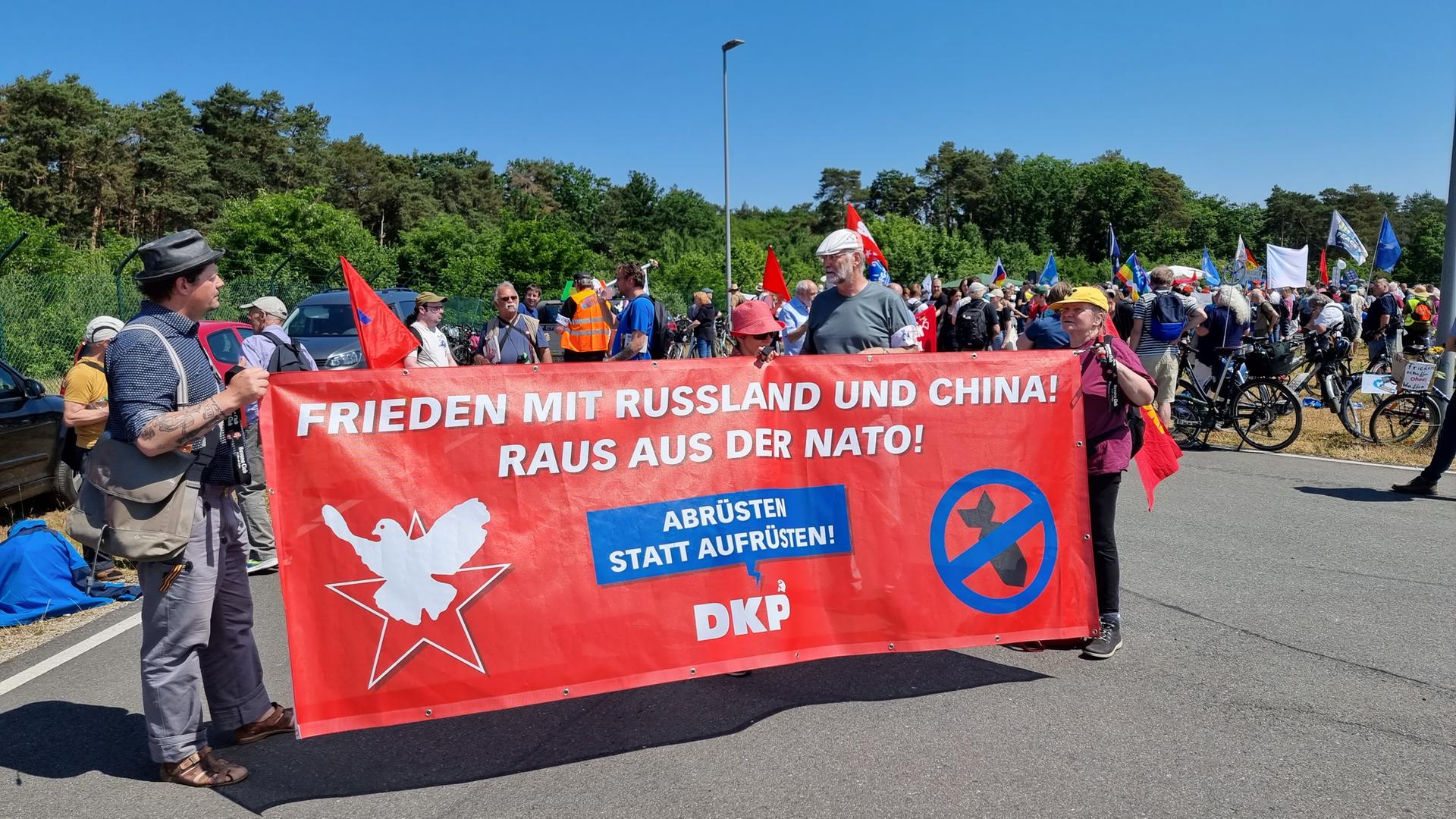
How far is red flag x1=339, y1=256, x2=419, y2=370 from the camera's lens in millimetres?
5609

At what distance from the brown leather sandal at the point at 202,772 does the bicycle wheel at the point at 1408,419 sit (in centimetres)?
1144

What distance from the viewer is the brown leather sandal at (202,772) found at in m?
3.55

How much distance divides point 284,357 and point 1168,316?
877cm

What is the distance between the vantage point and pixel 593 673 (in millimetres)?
3730

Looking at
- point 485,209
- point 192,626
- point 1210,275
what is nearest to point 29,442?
point 192,626

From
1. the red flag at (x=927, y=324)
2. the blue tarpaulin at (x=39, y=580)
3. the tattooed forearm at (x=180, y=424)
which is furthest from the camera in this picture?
the red flag at (x=927, y=324)

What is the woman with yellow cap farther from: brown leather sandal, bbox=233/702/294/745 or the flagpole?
the flagpole

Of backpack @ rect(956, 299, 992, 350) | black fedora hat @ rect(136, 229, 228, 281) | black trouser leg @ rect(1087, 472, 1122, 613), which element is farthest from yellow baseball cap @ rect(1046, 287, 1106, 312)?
backpack @ rect(956, 299, 992, 350)

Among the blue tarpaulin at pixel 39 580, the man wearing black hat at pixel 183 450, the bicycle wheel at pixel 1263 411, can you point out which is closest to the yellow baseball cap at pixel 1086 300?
the man wearing black hat at pixel 183 450

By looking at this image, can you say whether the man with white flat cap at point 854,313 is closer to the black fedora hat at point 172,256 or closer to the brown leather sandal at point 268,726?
the black fedora hat at point 172,256

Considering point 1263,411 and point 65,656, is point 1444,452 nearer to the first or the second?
point 1263,411

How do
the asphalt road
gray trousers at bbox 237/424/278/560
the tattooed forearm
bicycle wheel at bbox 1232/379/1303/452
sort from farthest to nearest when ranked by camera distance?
bicycle wheel at bbox 1232/379/1303/452
gray trousers at bbox 237/424/278/560
the asphalt road
the tattooed forearm

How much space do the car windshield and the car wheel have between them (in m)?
6.89

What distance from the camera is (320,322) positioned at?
52.5 feet
